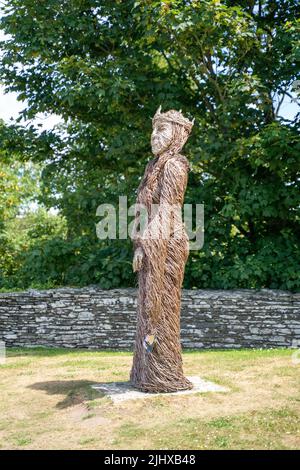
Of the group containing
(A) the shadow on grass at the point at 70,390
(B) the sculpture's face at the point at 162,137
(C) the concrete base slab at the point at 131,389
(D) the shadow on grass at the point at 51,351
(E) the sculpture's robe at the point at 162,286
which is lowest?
(D) the shadow on grass at the point at 51,351

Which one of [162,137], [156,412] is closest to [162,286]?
[156,412]

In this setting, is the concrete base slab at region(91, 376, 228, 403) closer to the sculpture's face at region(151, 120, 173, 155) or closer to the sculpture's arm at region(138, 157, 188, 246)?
the sculpture's arm at region(138, 157, 188, 246)

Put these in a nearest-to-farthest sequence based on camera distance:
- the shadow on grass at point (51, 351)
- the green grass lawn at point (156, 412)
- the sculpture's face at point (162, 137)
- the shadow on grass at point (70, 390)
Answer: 1. the green grass lawn at point (156, 412)
2. the shadow on grass at point (70, 390)
3. the sculpture's face at point (162, 137)
4. the shadow on grass at point (51, 351)

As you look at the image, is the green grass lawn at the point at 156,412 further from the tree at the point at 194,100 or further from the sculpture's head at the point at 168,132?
the tree at the point at 194,100

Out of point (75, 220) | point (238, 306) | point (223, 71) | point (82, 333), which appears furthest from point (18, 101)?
point (238, 306)

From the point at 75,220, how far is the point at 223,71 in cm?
488

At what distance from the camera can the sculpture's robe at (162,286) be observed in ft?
22.8

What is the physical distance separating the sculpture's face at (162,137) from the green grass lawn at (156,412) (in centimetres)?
303

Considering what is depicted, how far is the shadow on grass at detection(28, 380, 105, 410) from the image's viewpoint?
7.06 metres

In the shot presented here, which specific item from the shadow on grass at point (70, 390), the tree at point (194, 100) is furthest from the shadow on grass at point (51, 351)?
the shadow on grass at point (70, 390)

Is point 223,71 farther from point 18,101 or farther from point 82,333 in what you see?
point 82,333

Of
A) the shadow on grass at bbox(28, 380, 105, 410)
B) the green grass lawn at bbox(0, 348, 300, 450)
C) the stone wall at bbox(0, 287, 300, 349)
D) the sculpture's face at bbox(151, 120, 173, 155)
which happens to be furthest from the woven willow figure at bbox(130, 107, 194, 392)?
the stone wall at bbox(0, 287, 300, 349)

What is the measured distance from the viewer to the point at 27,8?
13.4 m

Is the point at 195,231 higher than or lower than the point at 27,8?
lower
